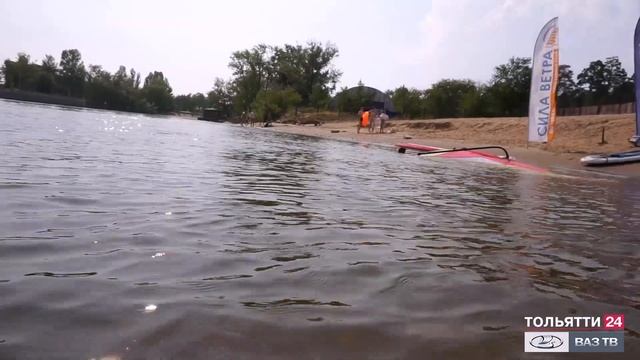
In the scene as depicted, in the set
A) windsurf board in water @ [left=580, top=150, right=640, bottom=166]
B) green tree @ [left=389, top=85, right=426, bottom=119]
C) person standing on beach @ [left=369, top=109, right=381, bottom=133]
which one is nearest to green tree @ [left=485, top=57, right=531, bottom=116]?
green tree @ [left=389, top=85, right=426, bottom=119]

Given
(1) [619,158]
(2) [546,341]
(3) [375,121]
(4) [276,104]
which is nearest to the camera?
(2) [546,341]

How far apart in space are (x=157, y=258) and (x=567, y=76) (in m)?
51.1

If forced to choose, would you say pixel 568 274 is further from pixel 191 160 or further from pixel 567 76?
pixel 567 76

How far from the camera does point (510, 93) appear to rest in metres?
41.1

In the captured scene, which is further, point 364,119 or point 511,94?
point 511,94

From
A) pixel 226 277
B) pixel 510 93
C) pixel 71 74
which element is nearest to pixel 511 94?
pixel 510 93

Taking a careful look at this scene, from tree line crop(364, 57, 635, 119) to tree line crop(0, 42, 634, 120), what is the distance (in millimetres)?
83

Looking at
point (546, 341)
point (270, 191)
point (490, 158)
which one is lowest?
point (546, 341)

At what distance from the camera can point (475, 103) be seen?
41.7 metres

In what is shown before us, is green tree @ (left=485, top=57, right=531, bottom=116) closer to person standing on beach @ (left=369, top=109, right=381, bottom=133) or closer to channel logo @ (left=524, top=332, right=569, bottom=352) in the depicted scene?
person standing on beach @ (left=369, top=109, right=381, bottom=133)

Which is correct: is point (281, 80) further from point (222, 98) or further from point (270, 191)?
point (270, 191)

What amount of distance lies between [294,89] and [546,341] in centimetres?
7596

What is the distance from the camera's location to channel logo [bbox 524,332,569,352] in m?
2.08

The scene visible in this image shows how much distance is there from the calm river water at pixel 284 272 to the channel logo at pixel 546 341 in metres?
0.05
